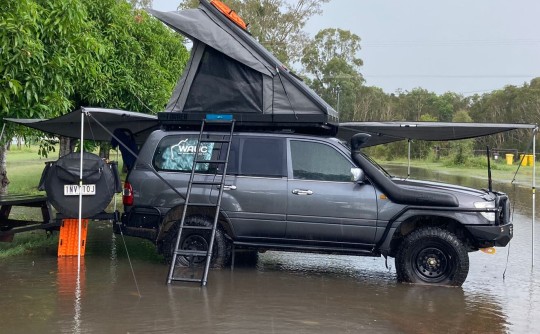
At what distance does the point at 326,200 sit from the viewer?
8938 millimetres

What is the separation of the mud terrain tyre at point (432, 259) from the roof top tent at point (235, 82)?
2.06m

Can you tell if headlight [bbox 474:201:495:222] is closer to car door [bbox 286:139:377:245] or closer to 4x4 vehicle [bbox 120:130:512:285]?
4x4 vehicle [bbox 120:130:512:285]

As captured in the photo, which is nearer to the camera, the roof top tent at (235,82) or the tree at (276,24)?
the roof top tent at (235,82)

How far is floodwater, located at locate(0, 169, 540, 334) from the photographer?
670 centimetres

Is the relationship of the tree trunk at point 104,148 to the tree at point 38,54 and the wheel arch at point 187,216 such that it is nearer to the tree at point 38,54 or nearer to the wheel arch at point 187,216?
the tree at point 38,54

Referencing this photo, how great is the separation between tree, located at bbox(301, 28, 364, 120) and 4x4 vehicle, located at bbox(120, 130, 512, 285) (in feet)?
178

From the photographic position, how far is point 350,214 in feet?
29.1

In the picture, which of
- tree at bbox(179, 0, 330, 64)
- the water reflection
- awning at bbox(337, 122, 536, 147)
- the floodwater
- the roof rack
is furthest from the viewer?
tree at bbox(179, 0, 330, 64)

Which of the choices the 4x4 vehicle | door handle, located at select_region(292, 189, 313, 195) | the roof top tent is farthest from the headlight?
the roof top tent

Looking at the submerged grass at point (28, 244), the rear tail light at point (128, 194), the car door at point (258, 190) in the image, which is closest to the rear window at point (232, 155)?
the car door at point (258, 190)

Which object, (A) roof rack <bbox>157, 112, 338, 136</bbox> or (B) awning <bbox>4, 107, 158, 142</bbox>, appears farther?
(B) awning <bbox>4, 107, 158, 142</bbox>

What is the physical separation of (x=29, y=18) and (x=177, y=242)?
12.7 feet

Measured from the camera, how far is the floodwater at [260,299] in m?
6.70

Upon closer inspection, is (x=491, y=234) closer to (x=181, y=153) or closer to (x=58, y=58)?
(x=181, y=153)
